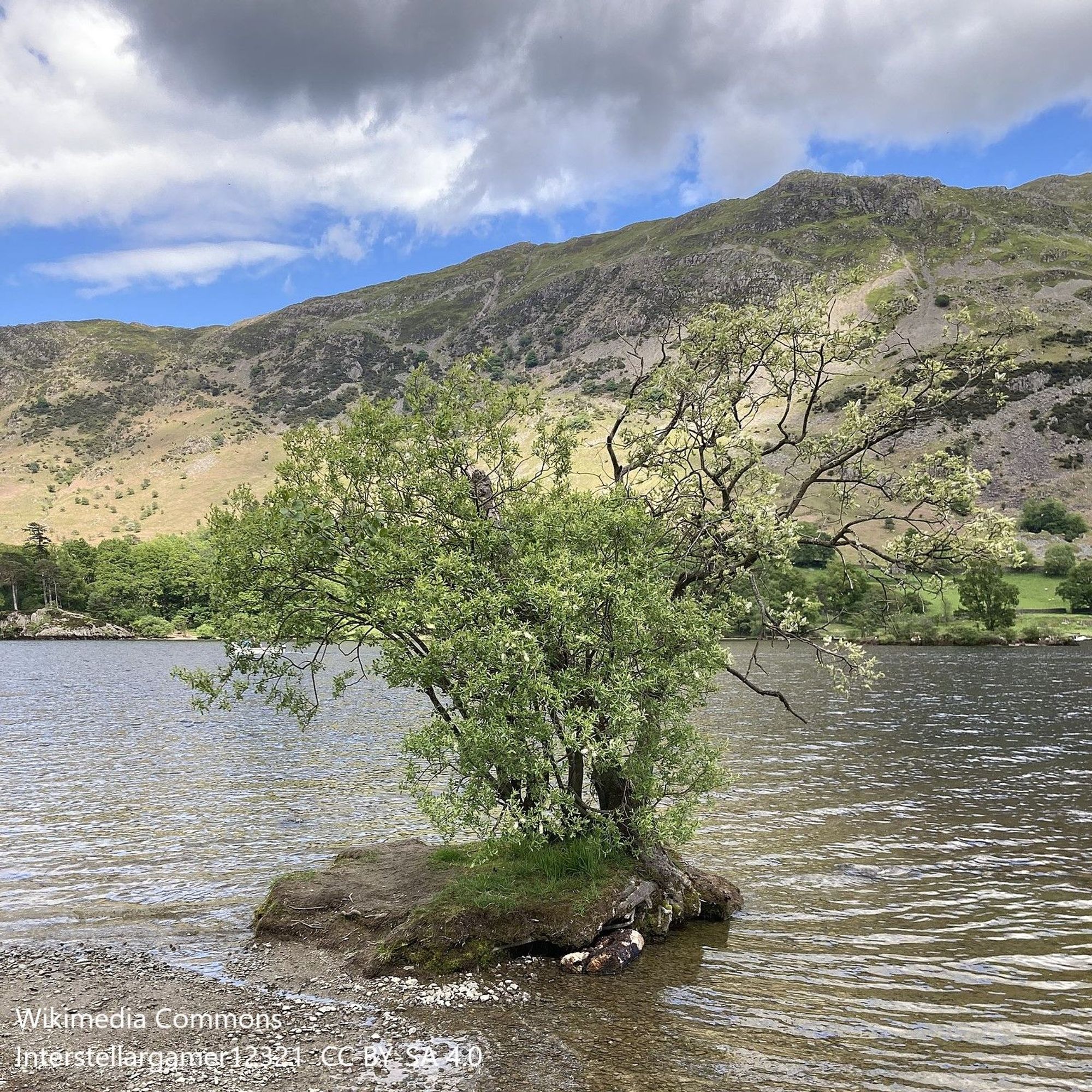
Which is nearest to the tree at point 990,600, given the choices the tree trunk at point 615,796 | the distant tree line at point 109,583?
the tree trunk at point 615,796

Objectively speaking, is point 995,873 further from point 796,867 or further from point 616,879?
point 616,879

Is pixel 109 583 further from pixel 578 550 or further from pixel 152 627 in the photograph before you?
pixel 578 550

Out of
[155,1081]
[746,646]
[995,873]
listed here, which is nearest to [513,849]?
[155,1081]

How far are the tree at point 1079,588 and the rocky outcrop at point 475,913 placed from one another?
14623 cm

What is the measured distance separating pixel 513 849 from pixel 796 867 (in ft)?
31.7

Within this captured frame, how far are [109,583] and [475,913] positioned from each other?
180 metres

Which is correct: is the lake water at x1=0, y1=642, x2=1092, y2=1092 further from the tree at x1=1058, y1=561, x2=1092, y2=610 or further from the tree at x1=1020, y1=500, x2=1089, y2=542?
the tree at x1=1020, y1=500, x2=1089, y2=542

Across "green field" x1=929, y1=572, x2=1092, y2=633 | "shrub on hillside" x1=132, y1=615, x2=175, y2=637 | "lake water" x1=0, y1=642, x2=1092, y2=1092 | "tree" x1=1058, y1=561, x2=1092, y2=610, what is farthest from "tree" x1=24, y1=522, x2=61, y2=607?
"tree" x1=1058, y1=561, x2=1092, y2=610

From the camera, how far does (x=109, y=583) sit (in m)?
170

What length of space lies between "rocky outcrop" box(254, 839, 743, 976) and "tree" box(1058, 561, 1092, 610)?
146 meters

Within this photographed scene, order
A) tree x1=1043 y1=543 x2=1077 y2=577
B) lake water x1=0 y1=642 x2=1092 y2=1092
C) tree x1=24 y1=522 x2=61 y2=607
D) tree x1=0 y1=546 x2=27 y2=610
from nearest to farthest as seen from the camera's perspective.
Result: lake water x1=0 y1=642 x2=1092 y2=1092
tree x1=1043 y1=543 x2=1077 y2=577
tree x1=0 y1=546 x2=27 y2=610
tree x1=24 y1=522 x2=61 y2=607

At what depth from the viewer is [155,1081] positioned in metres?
11.5

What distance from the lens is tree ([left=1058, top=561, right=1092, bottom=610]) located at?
136250 millimetres

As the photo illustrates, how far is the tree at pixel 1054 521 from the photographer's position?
7215 inches
